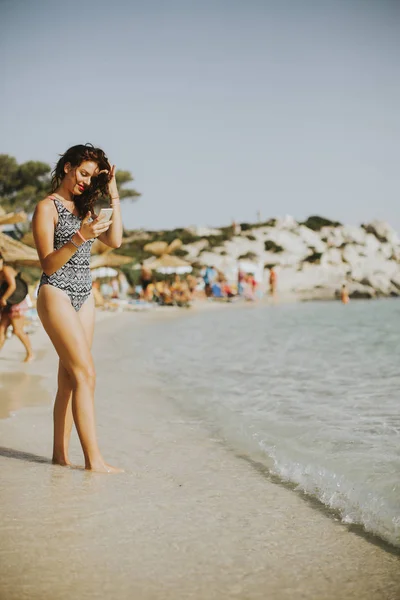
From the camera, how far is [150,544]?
2422mm

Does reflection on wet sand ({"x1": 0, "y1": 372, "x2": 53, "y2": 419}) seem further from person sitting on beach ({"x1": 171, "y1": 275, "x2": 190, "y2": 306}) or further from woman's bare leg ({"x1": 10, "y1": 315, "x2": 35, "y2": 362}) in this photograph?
person sitting on beach ({"x1": 171, "y1": 275, "x2": 190, "y2": 306})

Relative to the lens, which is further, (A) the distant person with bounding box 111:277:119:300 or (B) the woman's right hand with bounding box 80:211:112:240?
(A) the distant person with bounding box 111:277:119:300

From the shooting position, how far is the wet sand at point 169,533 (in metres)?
2.09

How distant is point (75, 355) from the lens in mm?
3285

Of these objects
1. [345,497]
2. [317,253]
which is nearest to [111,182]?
[345,497]

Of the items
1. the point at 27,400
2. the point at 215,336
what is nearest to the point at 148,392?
the point at 27,400

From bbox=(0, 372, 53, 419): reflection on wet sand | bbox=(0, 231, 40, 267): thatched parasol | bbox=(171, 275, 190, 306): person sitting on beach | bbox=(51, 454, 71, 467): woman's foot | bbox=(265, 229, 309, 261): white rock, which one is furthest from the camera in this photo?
bbox=(265, 229, 309, 261): white rock

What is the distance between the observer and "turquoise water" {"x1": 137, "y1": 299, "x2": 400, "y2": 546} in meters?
3.24

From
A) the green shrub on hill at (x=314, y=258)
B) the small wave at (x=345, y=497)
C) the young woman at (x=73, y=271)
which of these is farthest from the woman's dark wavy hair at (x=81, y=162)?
the green shrub on hill at (x=314, y=258)

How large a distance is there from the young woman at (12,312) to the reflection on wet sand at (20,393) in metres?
1.37

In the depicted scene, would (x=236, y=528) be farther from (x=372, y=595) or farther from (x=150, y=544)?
(x=372, y=595)

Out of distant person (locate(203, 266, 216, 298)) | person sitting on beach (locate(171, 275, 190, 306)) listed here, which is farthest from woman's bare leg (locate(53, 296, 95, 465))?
distant person (locate(203, 266, 216, 298))

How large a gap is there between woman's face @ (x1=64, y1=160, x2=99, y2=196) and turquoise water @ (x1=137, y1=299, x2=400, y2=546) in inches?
70.9

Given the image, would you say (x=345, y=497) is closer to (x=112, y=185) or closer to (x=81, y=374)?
(x=81, y=374)
